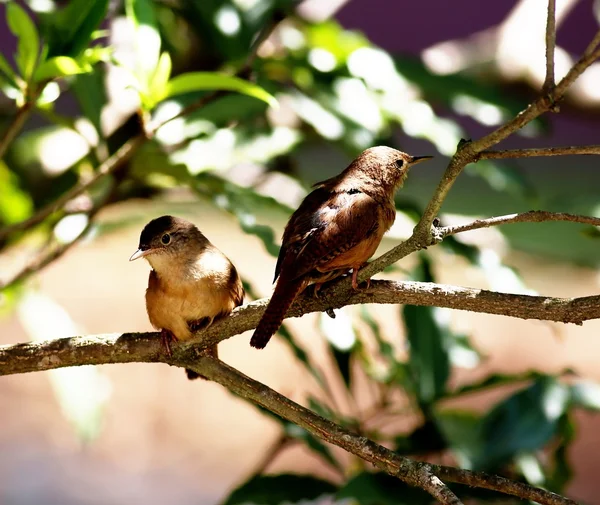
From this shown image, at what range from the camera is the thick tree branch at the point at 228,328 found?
5.36 feet

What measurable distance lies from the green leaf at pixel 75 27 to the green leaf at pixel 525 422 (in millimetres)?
1787

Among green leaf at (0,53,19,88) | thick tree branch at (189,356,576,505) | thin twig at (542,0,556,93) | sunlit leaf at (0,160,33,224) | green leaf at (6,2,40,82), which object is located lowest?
thick tree branch at (189,356,576,505)

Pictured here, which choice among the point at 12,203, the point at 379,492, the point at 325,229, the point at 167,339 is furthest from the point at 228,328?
the point at 12,203

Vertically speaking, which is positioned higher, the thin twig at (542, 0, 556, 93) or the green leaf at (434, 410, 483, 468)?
the green leaf at (434, 410, 483, 468)

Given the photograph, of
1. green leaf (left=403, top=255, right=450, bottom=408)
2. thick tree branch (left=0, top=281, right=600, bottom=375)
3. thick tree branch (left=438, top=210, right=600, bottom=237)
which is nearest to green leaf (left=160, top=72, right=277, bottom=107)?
thick tree branch (left=0, top=281, right=600, bottom=375)

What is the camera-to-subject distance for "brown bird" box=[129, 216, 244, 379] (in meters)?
1.90

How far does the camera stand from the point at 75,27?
7.00ft

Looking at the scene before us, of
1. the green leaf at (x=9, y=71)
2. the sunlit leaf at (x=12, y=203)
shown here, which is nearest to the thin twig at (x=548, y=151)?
the green leaf at (x=9, y=71)

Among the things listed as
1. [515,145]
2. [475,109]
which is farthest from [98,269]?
[475,109]

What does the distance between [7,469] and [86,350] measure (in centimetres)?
536

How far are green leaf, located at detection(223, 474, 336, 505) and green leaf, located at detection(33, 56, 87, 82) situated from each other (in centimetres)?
151

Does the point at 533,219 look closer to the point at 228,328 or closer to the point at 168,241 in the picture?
the point at 228,328

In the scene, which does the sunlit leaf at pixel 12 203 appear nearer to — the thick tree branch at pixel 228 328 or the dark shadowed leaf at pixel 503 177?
the thick tree branch at pixel 228 328

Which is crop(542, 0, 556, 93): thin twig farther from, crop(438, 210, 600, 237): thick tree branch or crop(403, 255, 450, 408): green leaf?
crop(403, 255, 450, 408): green leaf
